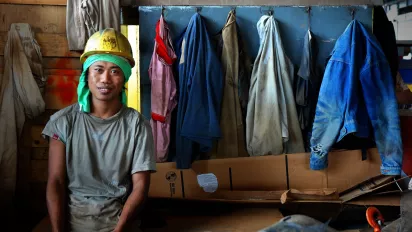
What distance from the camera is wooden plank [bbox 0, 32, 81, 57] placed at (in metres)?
3.07

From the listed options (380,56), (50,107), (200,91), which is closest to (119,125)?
(200,91)

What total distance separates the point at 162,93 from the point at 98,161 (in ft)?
3.44

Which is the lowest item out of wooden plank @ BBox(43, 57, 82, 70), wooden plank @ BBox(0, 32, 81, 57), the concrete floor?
the concrete floor

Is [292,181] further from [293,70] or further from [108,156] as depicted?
[108,156]

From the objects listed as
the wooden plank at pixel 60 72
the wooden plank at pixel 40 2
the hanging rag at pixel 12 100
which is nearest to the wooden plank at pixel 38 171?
the hanging rag at pixel 12 100

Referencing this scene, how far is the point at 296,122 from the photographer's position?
3.18 meters

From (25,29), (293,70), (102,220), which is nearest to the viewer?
(102,220)

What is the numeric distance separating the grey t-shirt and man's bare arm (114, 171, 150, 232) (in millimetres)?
40

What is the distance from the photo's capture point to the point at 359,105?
301 cm

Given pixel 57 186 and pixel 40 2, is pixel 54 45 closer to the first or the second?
pixel 40 2

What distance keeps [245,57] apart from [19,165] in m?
1.82

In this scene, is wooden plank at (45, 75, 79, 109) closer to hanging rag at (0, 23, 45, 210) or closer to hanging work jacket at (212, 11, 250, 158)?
hanging rag at (0, 23, 45, 210)

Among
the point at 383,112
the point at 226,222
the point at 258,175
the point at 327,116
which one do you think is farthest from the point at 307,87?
the point at 226,222

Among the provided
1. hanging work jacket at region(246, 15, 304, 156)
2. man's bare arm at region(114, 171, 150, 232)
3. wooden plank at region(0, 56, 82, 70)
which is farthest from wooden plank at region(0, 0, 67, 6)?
man's bare arm at region(114, 171, 150, 232)
